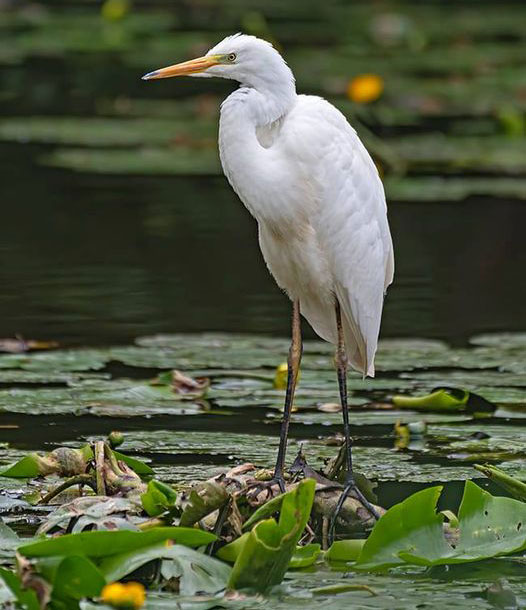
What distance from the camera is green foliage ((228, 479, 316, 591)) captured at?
3615 mm

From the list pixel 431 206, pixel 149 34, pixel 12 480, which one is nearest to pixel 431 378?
pixel 12 480

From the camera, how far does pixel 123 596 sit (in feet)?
10.8

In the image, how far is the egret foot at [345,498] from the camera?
4352 mm

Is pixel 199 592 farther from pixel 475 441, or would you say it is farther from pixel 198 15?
pixel 198 15

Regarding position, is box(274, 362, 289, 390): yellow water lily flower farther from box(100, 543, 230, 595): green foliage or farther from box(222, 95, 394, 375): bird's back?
box(100, 543, 230, 595): green foliage

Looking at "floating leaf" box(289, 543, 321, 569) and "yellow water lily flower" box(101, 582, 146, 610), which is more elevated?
"yellow water lily flower" box(101, 582, 146, 610)

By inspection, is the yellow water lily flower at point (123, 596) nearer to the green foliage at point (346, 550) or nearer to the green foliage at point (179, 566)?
the green foliage at point (179, 566)

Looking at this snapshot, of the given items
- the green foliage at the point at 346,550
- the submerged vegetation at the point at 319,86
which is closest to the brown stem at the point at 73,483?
the green foliage at the point at 346,550

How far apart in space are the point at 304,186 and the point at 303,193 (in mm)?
20

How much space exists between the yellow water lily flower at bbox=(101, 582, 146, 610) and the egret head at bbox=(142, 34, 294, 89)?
1.66m

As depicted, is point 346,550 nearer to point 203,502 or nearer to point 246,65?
point 203,502

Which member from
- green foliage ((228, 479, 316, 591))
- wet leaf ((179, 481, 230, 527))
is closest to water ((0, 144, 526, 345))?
wet leaf ((179, 481, 230, 527))

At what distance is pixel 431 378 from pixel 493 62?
27.4 ft

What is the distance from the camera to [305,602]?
3723mm
